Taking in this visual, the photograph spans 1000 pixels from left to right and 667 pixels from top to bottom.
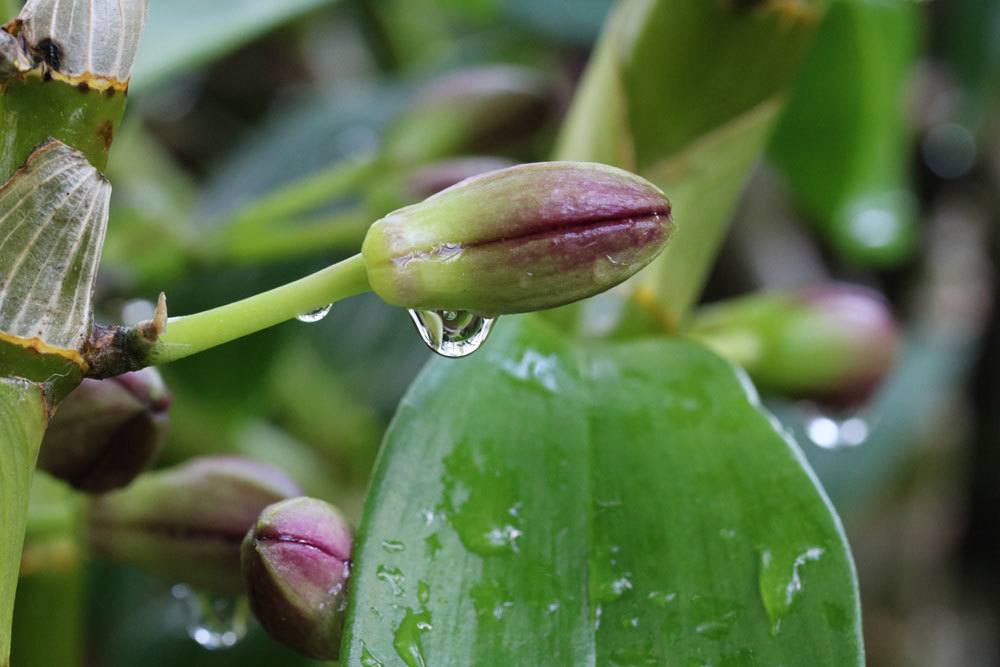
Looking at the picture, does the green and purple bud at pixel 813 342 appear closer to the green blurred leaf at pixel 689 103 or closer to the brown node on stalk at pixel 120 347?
the green blurred leaf at pixel 689 103

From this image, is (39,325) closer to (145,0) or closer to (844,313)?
(145,0)

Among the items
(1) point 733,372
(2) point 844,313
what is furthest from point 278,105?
(1) point 733,372

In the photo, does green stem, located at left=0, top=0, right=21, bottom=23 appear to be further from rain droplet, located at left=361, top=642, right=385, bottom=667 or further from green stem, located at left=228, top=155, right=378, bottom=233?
rain droplet, located at left=361, top=642, right=385, bottom=667

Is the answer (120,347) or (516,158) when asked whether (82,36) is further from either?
(516,158)

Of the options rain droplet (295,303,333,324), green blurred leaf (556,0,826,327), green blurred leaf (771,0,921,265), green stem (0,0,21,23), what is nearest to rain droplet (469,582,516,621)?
rain droplet (295,303,333,324)

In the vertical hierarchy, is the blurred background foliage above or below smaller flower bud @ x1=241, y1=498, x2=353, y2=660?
below

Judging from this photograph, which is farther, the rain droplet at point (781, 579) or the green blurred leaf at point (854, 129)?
the green blurred leaf at point (854, 129)

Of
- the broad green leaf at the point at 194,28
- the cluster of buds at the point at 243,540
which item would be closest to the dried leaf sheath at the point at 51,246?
the cluster of buds at the point at 243,540
